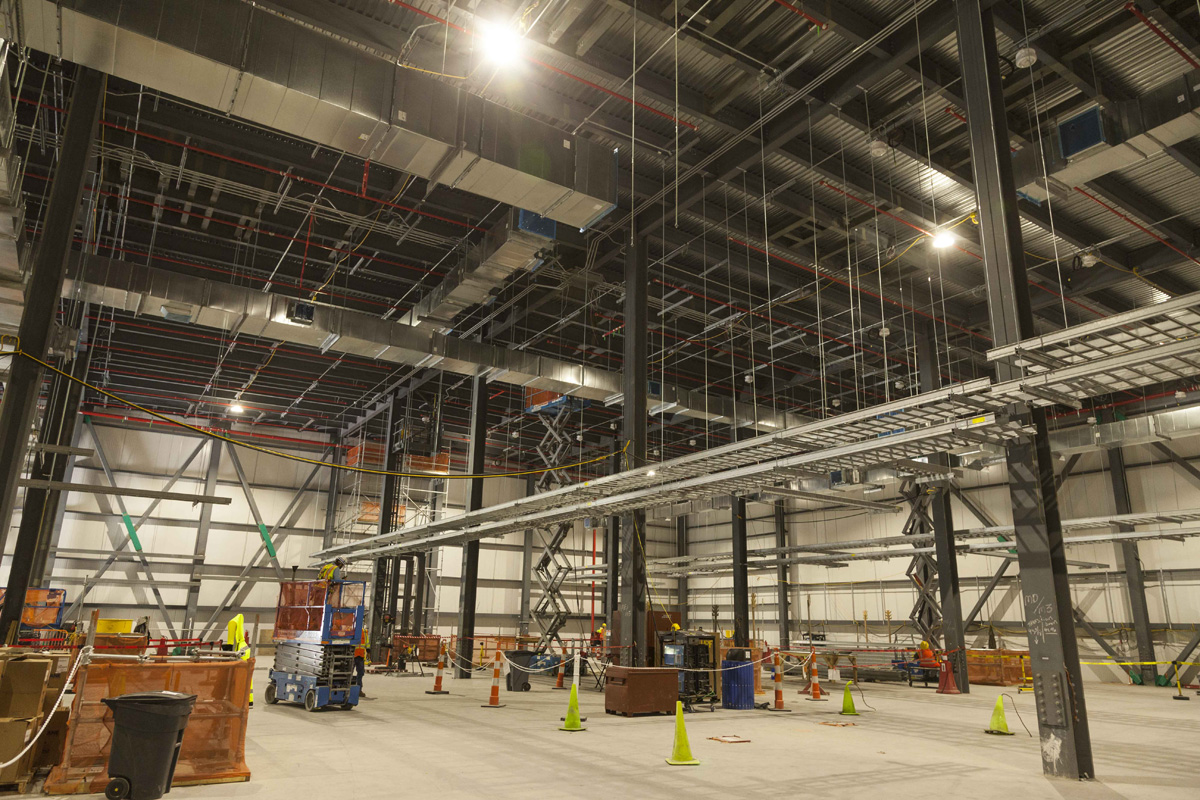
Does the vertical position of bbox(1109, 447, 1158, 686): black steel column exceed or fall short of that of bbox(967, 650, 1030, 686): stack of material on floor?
it exceeds it

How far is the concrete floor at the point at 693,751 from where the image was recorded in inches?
354

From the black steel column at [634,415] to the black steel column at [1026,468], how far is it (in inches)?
324

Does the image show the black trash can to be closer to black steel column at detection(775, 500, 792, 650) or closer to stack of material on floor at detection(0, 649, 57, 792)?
stack of material on floor at detection(0, 649, 57, 792)

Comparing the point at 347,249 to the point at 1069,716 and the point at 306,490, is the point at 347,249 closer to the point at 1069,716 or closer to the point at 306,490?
the point at 1069,716

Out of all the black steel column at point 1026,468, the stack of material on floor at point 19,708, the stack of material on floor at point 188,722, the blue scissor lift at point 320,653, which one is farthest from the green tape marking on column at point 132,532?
the black steel column at point 1026,468

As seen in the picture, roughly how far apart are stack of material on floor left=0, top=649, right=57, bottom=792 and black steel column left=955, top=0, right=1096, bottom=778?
12280mm

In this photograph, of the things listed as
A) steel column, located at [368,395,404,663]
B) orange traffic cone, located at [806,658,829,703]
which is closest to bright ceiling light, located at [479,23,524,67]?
orange traffic cone, located at [806,658,829,703]

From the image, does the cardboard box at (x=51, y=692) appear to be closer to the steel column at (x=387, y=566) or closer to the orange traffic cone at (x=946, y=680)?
the steel column at (x=387, y=566)

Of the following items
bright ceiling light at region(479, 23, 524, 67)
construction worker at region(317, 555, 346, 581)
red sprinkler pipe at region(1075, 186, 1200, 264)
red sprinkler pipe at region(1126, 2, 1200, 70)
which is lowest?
construction worker at region(317, 555, 346, 581)

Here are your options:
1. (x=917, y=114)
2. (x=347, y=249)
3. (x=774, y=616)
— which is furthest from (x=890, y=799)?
(x=774, y=616)

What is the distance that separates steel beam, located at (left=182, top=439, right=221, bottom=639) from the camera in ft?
118

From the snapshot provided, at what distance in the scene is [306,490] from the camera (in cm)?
4072

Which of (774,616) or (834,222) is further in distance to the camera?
(774,616)

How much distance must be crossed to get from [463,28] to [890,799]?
12204 millimetres
